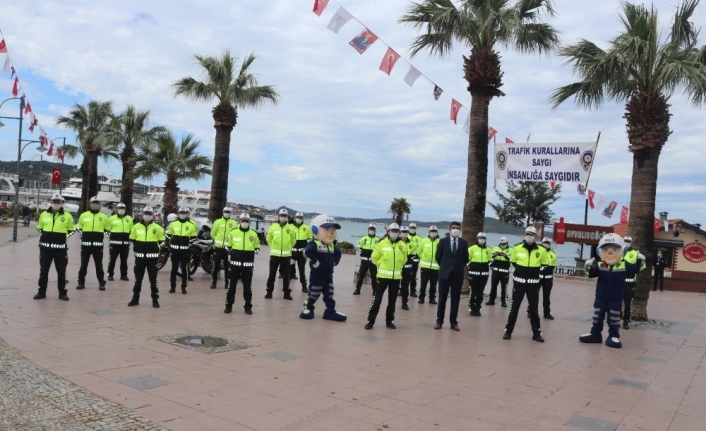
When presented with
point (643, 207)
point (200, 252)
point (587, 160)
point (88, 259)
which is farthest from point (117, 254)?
point (643, 207)

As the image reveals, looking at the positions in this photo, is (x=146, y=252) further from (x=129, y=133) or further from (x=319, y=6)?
(x=129, y=133)

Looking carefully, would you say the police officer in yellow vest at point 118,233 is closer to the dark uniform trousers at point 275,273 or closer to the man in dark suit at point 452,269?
the dark uniform trousers at point 275,273

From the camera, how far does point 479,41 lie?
1530 centimetres

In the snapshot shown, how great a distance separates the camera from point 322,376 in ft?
21.8

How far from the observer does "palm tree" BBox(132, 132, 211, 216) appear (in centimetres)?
2770

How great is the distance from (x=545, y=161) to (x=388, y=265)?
689 centimetres

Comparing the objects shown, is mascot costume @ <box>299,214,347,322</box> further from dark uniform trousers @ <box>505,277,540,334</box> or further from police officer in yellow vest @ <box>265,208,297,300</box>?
dark uniform trousers @ <box>505,277,540,334</box>

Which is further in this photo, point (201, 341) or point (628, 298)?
point (628, 298)

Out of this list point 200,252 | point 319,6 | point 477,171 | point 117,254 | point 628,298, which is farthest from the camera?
point 200,252

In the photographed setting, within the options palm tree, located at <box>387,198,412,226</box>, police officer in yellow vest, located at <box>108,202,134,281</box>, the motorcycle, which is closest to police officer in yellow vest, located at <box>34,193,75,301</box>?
police officer in yellow vest, located at <box>108,202,134,281</box>

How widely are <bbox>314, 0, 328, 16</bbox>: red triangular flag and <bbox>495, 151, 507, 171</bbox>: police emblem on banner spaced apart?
20.3ft

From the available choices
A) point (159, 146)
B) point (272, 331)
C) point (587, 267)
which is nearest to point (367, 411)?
point (272, 331)

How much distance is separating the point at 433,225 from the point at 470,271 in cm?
142

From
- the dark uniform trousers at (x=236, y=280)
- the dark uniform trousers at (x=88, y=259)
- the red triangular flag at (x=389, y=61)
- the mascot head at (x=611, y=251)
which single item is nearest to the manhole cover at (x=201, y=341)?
the dark uniform trousers at (x=236, y=280)
